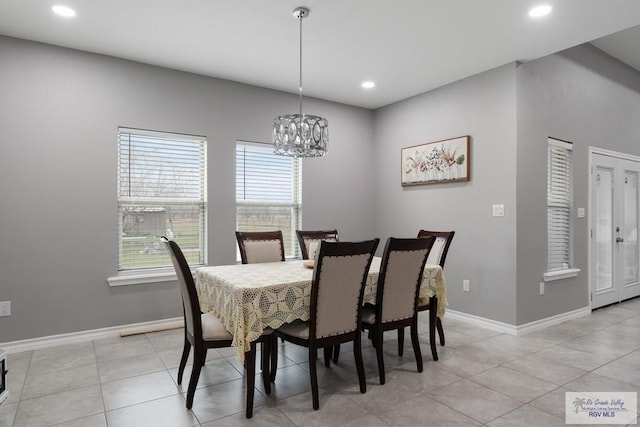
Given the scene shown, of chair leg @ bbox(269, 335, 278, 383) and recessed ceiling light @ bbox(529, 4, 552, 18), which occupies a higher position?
recessed ceiling light @ bbox(529, 4, 552, 18)

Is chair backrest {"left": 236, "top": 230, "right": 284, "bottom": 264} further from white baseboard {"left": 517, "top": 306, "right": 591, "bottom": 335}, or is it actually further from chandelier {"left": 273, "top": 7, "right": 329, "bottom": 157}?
white baseboard {"left": 517, "top": 306, "right": 591, "bottom": 335}

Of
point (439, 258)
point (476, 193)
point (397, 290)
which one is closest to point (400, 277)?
point (397, 290)

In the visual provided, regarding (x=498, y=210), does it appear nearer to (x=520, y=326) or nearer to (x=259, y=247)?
(x=520, y=326)

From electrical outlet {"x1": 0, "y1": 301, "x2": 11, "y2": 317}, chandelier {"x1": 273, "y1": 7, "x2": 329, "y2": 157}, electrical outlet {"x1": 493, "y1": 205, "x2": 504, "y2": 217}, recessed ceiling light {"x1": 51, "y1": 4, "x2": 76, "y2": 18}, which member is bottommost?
electrical outlet {"x1": 0, "y1": 301, "x2": 11, "y2": 317}

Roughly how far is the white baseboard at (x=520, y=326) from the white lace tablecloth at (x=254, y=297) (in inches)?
73.3

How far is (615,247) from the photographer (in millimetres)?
4895

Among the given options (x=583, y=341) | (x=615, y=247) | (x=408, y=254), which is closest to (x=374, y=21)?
(x=408, y=254)

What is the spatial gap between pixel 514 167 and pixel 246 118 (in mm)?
2950

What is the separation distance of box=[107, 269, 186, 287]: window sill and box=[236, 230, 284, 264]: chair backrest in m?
1.03

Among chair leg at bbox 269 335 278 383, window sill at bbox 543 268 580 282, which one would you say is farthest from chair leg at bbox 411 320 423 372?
window sill at bbox 543 268 580 282

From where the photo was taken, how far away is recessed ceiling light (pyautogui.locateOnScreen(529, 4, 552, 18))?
2.77 m

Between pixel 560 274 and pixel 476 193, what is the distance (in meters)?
1.24

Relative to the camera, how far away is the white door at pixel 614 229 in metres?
4.61

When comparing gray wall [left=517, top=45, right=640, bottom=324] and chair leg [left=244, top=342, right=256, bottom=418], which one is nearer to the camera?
chair leg [left=244, top=342, right=256, bottom=418]
